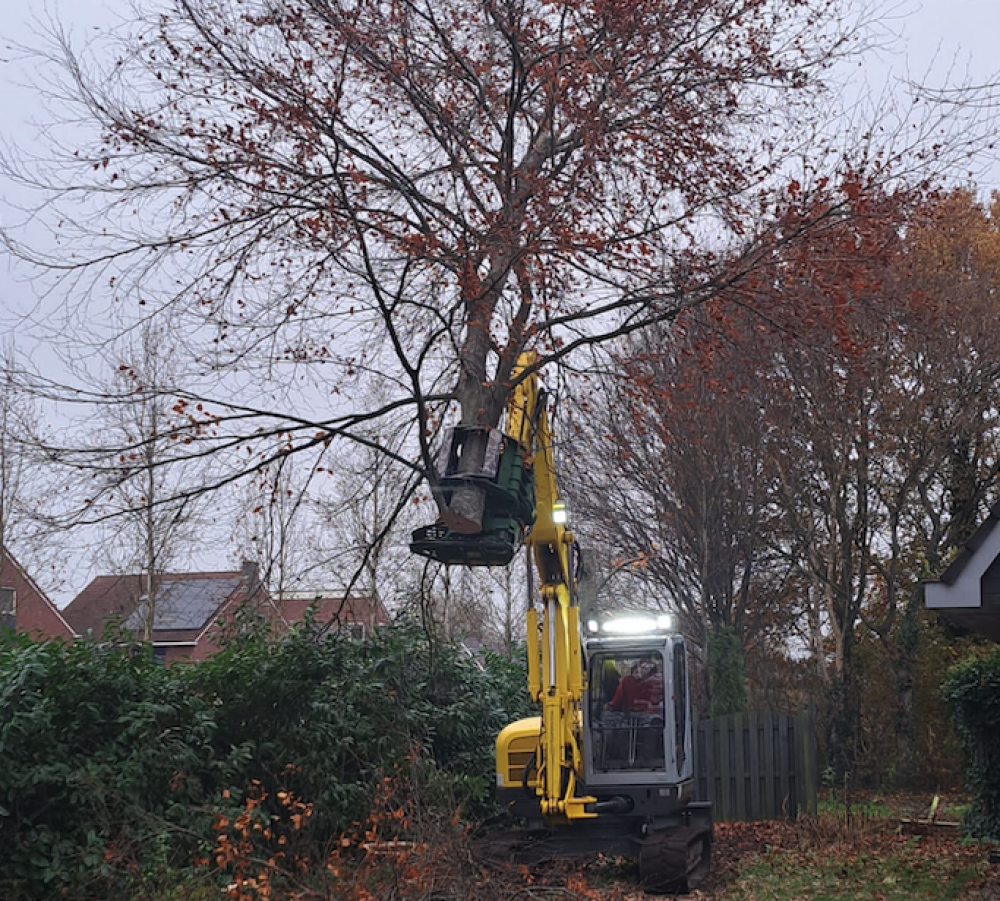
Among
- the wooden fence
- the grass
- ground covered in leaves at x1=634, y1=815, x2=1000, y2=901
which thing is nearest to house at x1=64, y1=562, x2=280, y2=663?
the wooden fence

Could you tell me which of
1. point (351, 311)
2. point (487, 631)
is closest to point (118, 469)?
point (351, 311)

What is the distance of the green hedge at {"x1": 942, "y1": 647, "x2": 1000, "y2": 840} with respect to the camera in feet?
52.6

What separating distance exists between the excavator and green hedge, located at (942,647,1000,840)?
430cm

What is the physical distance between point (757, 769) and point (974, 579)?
10.6 m

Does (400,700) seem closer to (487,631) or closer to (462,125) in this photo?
(462,125)

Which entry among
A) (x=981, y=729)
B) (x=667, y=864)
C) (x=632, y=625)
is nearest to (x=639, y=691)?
(x=632, y=625)

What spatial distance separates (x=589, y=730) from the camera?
13.7 meters

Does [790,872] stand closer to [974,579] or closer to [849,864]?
[849,864]

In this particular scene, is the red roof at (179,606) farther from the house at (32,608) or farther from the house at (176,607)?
the house at (32,608)

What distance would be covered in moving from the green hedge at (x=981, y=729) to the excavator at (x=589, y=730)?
4.30 meters

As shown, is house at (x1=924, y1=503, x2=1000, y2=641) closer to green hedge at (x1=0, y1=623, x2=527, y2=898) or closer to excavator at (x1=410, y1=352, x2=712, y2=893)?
excavator at (x1=410, y1=352, x2=712, y2=893)

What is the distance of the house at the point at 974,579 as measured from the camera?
10852mm

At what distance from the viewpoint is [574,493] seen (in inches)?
1109

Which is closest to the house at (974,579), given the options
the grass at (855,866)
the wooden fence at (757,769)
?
the grass at (855,866)
